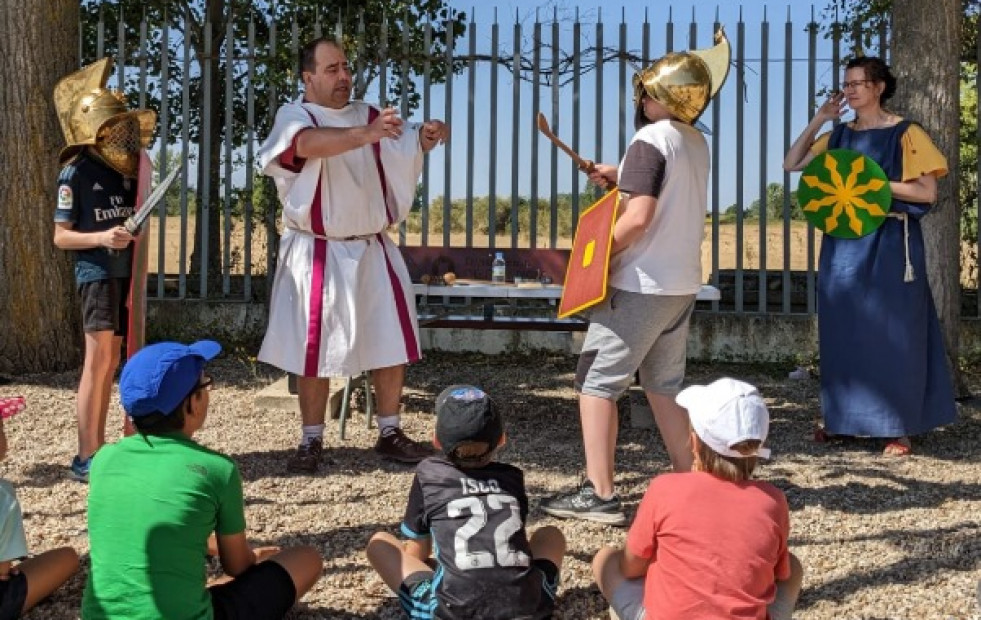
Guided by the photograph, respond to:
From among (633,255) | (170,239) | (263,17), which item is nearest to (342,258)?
(633,255)

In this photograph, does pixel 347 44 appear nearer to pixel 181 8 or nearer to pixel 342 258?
pixel 181 8

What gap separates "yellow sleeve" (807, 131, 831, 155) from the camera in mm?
5437

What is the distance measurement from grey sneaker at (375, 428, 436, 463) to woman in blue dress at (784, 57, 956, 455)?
1.88 meters

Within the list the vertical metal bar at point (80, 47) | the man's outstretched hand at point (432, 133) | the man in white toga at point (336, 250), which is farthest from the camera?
the vertical metal bar at point (80, 47)

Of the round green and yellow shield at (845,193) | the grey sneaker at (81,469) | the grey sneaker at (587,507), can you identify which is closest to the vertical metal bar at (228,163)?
the grey sneaker at (81,469)

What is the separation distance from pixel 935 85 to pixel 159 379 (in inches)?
189

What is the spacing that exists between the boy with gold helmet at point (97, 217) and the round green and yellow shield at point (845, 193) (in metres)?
2.87

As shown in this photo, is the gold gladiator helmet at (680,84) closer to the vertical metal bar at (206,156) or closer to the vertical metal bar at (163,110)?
the vertical metal bar at (206,156)

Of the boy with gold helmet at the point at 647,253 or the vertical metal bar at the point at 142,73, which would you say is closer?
the boy with gold helmet at the point at 647,253

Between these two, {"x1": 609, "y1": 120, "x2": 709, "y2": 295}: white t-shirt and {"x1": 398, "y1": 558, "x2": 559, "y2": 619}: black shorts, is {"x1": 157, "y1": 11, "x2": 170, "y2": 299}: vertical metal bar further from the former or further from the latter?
{"x1": 398, "y1": 558, "x2": 559, "y2": 619}: black shorts

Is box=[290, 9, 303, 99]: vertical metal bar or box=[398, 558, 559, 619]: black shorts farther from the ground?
box=[290, 9, 303, 99]: vertical metal bar

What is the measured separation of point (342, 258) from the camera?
191 inches

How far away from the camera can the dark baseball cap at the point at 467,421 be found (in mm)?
3033

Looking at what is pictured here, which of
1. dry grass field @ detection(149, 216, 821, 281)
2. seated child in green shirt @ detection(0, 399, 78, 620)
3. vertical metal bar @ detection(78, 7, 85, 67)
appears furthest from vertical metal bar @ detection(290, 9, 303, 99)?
seated child in green shirt @ detection(0, 399, 78, 620)
